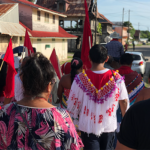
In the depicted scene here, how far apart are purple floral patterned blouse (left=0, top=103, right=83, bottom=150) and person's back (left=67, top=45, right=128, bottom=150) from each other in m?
1.30

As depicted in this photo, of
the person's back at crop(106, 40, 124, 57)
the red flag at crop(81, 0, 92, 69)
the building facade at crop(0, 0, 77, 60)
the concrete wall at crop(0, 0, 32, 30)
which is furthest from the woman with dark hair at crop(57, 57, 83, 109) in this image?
the concrete wall at crop(0, 0, 32, 30)

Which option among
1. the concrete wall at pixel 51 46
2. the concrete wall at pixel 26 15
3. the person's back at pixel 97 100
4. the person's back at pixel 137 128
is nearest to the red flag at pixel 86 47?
the person's back at pixel 97 100

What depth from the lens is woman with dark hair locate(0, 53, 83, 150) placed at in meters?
1.66

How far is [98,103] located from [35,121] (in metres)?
1.43

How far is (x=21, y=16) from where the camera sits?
68.3 feet

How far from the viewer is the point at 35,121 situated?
1.66m

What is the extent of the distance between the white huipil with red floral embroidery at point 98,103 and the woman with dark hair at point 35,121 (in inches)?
48.4

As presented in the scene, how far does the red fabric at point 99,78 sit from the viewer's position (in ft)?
9.77

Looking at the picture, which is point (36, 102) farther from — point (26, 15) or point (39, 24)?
point (39, 24)

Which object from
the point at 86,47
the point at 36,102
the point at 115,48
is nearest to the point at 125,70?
the point at 86,47

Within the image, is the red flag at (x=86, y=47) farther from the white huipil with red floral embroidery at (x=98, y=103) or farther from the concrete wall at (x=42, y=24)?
the concrete wall at (x=42, y=24)

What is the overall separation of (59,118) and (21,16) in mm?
20616

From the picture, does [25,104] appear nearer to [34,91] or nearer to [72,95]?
[34,91]

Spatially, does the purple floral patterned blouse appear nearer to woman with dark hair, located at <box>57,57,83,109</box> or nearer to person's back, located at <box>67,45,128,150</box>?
person's back, located at <box>67,45,128,150</box>
